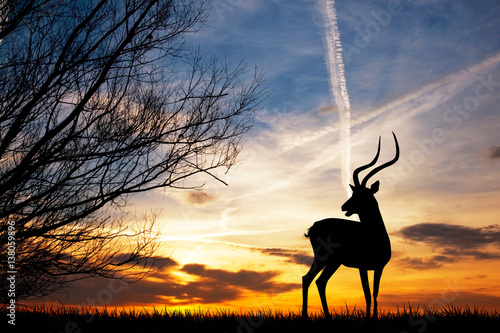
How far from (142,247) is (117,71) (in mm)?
3029

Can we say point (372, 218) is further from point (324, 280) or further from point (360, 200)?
point (324, 280)

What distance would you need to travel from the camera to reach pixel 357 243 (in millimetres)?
7773

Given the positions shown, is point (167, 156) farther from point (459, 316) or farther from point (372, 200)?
point (459, 316)

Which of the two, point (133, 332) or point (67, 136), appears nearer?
point (67, 136)

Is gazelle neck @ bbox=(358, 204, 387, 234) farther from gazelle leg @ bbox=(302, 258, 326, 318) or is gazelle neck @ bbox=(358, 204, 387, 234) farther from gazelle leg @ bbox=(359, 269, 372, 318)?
gazelle leg @ bbox=(302, 258, 326, 318)

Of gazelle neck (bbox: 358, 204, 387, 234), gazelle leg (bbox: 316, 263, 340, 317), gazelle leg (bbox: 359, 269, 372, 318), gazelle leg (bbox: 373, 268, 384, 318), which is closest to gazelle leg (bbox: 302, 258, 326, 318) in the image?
gazelle leg (bbox: 316, 263, 340, 317)

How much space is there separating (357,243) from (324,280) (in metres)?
0.92

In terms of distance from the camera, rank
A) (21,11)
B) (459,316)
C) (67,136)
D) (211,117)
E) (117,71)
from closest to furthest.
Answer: (21,11)
(67,136)
(117,71)
(211,117)
(459,316)

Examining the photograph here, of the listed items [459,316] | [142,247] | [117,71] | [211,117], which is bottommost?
[459,316]

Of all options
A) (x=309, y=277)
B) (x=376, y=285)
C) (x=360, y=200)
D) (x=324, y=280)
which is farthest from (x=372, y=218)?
(x=309, y=277)

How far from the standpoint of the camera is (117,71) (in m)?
6.63

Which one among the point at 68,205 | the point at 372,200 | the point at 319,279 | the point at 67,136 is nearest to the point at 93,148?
the point at 67,136

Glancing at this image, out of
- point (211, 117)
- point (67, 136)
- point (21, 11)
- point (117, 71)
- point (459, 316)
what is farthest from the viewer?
point (459, 316)

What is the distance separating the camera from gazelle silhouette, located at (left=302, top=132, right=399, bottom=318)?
7.45m
